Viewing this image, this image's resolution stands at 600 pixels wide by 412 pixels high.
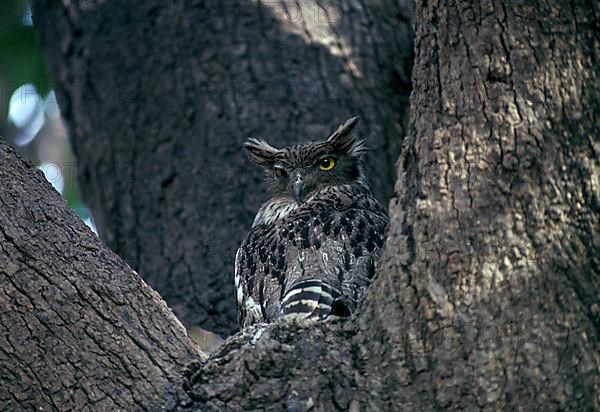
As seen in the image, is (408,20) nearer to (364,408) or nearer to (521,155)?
(521,155)

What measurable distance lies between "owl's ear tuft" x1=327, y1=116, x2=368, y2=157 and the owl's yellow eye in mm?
81

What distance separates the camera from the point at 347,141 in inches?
226

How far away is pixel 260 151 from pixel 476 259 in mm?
2718

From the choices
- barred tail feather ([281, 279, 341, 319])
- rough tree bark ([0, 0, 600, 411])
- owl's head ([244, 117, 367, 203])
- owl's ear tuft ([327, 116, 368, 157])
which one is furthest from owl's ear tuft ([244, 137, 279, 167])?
rough tree bark ([0, 0, 600, 411])

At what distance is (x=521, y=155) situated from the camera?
131 inches

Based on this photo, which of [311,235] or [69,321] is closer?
[69,321]

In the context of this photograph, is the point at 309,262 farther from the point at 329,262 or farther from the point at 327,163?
the point at 327,163

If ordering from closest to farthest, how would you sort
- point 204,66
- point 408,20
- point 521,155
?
point 521,155 → point 204,66 → point 408,20

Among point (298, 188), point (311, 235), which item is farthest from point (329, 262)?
point (298, 188)

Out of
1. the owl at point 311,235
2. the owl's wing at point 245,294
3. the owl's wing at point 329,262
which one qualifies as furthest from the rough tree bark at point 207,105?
the owl's wing at point 329,262

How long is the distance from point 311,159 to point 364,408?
2.58 metres

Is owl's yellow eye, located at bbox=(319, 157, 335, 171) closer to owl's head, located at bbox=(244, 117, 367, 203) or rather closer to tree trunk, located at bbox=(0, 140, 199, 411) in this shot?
owl's head, located at bbox=(244, 117, 367, 203)

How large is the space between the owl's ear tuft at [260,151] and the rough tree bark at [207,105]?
0.28 metres

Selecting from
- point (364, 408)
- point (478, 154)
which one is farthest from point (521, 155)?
point (364, 408)
